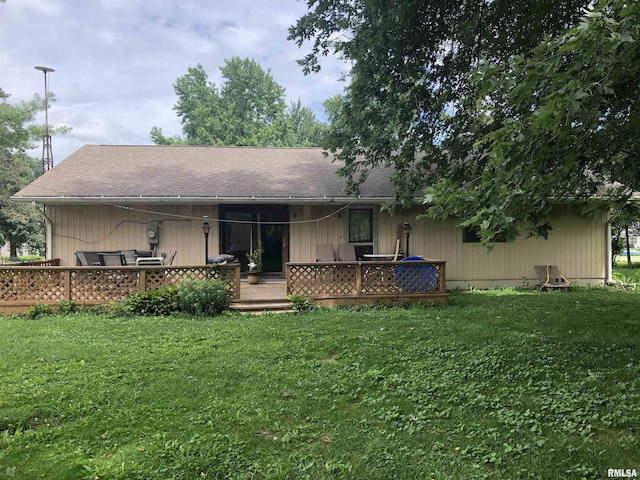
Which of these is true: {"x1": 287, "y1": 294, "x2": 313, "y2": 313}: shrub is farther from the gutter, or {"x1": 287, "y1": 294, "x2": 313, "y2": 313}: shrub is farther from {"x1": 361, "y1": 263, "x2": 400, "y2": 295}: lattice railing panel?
the gutter

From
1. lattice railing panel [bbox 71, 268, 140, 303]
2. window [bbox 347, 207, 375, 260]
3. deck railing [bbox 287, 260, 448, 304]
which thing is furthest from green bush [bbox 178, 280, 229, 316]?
window [bbox 347, 207, 375, 260]

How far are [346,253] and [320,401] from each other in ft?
22.3

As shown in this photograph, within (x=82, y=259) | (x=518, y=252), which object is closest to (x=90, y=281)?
(x=82, y=259)

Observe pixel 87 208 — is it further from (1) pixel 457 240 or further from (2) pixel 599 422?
(2) pixel 599 422

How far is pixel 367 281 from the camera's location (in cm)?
839

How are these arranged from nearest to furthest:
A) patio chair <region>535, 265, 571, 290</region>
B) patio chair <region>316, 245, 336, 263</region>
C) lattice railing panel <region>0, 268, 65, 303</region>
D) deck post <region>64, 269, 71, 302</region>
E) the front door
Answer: lattice railing panel <region>0, 268, 65, 303</region> < deck post <region>64, 269, 71, 302</region> < patio chair <region>316, 245, 336, 263</region> < patio chair <region>535, 265, 571, 290</region> < the front door

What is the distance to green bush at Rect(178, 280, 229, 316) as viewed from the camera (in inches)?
289

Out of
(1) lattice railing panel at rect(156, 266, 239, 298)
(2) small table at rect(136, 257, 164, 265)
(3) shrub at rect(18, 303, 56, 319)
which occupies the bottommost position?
A: (3) shrub at rect(18, 303, 56, 319)

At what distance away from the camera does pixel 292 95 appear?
38.4m

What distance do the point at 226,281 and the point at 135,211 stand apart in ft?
12.7

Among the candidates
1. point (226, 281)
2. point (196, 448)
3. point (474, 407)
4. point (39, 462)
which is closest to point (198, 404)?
point (196, 448)

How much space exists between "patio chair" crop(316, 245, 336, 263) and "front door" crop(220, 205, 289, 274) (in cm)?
99

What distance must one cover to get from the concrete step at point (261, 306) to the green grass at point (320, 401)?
1.39m

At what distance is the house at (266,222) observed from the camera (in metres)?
9.90
